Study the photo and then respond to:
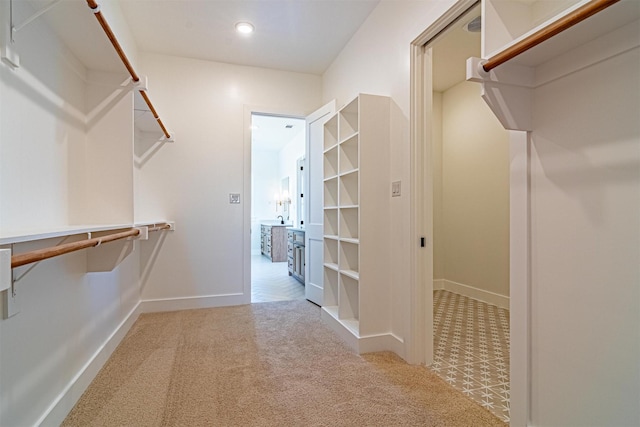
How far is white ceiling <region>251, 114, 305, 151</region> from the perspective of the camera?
6.04 meters

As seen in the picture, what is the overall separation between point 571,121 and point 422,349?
162 cm

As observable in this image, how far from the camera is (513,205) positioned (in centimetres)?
144

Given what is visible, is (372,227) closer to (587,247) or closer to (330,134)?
(330,134)

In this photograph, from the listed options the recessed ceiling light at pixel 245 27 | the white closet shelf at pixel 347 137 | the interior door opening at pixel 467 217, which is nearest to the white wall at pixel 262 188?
the interior door opening at pixel 467 217

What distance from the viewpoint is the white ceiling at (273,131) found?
604cm

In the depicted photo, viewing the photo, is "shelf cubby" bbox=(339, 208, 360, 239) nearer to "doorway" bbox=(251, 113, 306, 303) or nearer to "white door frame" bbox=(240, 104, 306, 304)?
"white door frame" bbox=(240, 104, 306, 304)

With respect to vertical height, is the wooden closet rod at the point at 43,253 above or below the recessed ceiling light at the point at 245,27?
below

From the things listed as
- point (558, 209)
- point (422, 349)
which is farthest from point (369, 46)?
point (422, 349)

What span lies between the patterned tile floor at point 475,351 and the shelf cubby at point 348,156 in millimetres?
1597

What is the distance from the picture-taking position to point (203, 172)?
3.55m

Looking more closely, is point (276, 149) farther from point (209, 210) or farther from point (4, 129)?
point (4, 129)

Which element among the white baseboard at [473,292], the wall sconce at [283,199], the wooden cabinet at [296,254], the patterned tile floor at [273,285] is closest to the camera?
the white baseboard at [473,292]

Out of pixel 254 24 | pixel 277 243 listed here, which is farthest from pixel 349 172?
pixel 277 243

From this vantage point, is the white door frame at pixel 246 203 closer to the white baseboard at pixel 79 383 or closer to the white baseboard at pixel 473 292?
the white baseboard at pixel 79 383
